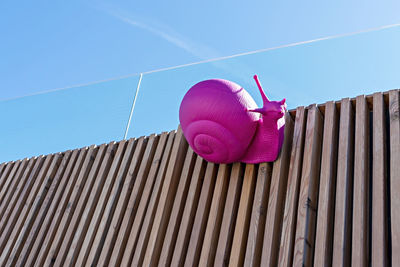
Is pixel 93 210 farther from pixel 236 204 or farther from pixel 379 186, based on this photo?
pixel 379 186

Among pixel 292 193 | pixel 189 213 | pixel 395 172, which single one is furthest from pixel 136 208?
pixel 395 172

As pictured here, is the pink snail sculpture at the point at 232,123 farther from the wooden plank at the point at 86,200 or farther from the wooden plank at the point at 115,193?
the wooden plank at the point at 86,200

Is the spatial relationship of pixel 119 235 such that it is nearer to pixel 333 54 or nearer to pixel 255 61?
pixel 255 61

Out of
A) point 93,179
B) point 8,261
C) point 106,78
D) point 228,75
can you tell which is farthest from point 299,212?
point 106,78

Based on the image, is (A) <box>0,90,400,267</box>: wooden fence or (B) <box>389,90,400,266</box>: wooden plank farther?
(A) <box>0,90,400,267</box>: wooden fence

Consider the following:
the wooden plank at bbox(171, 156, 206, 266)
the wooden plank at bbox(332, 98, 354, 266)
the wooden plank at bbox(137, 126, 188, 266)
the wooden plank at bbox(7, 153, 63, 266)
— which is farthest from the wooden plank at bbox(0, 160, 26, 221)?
the wooden plank at bbox(332, 98, 354, 266)

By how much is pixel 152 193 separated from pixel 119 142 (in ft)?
2.05

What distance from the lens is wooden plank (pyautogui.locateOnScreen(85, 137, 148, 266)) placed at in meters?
2.06

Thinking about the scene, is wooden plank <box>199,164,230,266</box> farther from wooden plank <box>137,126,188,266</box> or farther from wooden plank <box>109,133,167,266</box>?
wooden plank <box>109,133,167,266</box>

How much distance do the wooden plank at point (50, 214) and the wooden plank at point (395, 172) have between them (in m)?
1.89

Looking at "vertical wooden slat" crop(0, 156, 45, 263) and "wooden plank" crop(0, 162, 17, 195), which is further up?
"wooden plank" crop(0, 162, 17, 195)

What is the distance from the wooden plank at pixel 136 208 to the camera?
198 centimetres

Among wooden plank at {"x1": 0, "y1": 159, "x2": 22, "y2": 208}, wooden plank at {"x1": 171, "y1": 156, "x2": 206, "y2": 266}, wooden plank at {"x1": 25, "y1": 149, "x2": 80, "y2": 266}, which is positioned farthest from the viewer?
wooden plank at {"x1": 0, "y1": 159, "x2": 22, "y2": 208}

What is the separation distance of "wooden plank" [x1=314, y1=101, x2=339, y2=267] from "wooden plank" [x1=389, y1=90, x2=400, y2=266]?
0.23 meters
